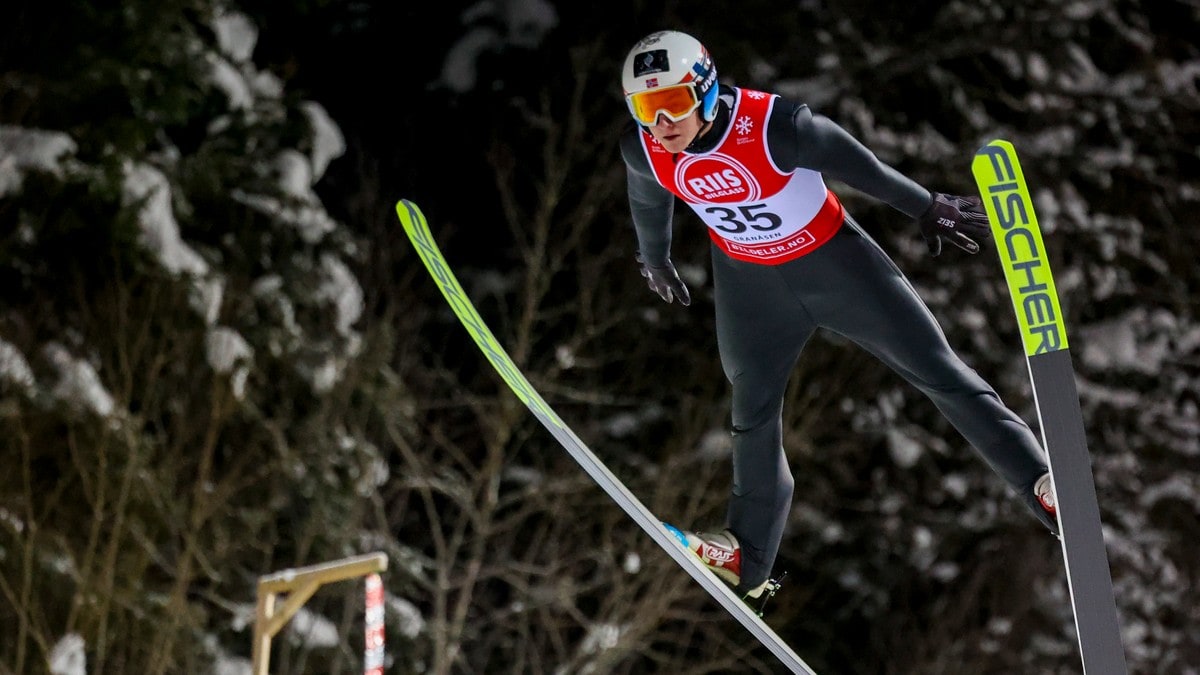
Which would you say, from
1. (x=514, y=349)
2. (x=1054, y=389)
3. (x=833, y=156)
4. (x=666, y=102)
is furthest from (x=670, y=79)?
(x=514, y=349)

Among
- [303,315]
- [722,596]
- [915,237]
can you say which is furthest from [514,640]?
[722,596]

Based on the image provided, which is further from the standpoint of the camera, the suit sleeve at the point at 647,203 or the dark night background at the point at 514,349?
the dark night background at the point at 514,349

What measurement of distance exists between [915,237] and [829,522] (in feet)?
9.72

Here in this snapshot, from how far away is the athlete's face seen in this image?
3.89 m

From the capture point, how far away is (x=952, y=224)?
3.90 meters

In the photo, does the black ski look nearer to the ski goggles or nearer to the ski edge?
the ski goggles

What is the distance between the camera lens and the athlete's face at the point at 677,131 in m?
3.89

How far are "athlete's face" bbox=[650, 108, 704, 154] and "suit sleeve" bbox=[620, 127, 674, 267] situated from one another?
21 centimetres

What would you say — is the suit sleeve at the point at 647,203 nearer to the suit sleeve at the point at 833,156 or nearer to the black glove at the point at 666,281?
the black glove at the point at 666,281

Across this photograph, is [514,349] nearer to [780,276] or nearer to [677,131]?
[780,276]

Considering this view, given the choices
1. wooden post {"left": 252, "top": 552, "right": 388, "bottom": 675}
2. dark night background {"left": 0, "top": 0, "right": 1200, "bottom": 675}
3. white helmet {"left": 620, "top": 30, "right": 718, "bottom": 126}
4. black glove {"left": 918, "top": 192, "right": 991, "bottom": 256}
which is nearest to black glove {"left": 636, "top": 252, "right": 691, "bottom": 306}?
white helmet {"left": 620, "top": 30, "right": 718, "bottom": 126}

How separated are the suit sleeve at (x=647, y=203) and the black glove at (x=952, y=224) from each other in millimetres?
734

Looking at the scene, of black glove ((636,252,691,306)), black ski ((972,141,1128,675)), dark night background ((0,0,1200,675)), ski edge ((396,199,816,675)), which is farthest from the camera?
dark night background ((0,0,1200,675))

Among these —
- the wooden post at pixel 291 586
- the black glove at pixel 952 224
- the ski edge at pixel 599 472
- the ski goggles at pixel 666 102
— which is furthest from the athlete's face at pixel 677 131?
the wooden post at pixel 291 586
